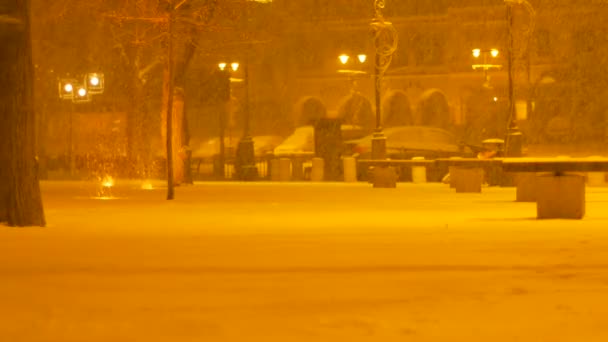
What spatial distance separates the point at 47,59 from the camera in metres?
43.2

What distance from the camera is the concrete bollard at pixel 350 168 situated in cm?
3550

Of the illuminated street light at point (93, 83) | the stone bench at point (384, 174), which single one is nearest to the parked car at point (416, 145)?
the stone bench at point (384, 174)

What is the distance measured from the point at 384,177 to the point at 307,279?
1970cm

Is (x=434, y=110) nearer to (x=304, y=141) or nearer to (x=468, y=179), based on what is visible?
(x=304, y=141)

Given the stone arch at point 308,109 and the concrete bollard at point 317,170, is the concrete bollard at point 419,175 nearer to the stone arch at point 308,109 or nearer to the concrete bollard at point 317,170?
the concrete bollard at point 317,170

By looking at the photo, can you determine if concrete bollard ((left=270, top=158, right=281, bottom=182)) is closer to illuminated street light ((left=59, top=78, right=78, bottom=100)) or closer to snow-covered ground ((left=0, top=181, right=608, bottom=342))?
illuminated street light ((left=59, top=78, right=78, bottom=100))

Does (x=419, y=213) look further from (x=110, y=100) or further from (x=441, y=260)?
(x=110, y=100)

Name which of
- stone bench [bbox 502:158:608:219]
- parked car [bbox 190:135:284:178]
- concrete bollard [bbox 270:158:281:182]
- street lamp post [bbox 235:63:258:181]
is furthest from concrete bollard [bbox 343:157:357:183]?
stone bench [bbox 502:158:608:219]

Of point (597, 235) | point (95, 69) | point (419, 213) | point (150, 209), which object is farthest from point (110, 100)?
point (597, 235)

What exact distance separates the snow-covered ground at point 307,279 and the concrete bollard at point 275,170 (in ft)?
70.7

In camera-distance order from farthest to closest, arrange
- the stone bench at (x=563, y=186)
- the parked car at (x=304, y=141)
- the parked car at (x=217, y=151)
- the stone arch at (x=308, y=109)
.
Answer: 1. the stone arch at (x=308, y=109)
2. the parked car at (x=304, y=141)
3. the parked car at (x=217, y=151)
4. the stone bench at (x=563, y=186)

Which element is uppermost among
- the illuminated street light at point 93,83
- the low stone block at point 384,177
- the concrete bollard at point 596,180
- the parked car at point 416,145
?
the illuminated street light at point 93,83

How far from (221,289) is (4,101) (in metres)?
6.65

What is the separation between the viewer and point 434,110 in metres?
74.3
